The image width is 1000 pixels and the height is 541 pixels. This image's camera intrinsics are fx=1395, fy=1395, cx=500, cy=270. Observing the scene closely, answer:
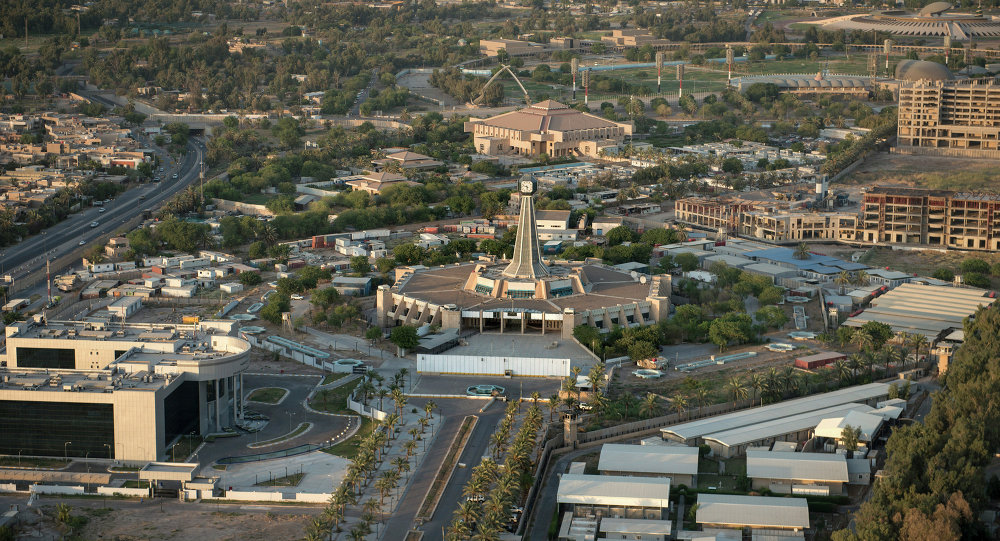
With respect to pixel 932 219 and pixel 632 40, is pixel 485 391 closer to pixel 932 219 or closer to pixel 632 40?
pixel 932 219

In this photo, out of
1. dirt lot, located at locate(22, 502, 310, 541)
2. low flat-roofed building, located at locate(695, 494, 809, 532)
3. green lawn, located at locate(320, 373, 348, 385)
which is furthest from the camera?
green lawn, located at locate(320, 373, 348, 385)

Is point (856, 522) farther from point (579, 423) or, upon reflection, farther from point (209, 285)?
point (209, 285)

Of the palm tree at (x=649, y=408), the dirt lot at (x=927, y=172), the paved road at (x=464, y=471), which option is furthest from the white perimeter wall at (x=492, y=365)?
the dirt lot at (x=927, y=172)

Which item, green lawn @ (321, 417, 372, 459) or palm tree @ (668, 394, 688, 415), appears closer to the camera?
green lawn @ (321, 417, 372, 459)

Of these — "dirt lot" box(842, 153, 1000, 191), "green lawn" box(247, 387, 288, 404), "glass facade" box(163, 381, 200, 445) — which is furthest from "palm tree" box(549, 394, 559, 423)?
"dirt lot" box(842, 153, 1000, 191)

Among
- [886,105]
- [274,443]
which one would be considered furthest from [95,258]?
[886,105]

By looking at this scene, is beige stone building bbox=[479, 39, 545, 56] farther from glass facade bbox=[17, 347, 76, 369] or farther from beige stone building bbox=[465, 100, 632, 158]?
glass facade bbox=[17, 347, 76, 369]

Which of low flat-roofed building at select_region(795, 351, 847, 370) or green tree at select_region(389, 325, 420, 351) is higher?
green tree at select_region(389, 325, 420, 351)
